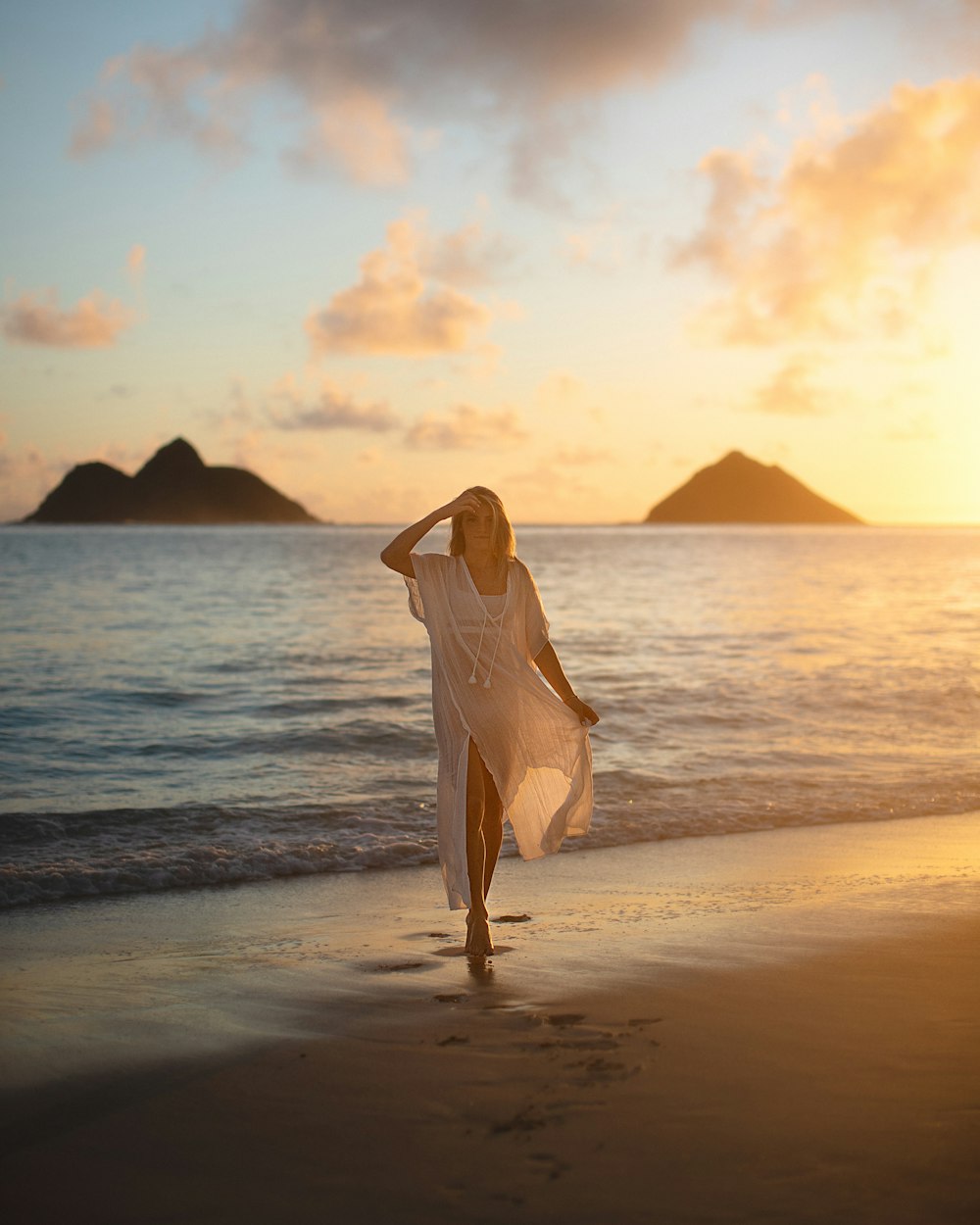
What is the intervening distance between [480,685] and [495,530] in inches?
29.5

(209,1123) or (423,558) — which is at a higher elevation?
(423,558)

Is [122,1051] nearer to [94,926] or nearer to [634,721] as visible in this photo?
[94,926]

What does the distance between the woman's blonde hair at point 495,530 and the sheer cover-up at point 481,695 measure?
8 cm

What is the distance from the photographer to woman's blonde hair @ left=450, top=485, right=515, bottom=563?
17.8ft

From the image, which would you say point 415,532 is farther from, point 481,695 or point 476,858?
point 476,858

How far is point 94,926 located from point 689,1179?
13.4ft

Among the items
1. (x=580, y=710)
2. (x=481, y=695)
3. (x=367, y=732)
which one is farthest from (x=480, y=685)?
(x=367, y=732)

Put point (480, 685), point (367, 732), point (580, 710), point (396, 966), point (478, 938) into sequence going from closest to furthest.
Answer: point (396, 966), point (478, 938), point (480, 685), point (580, 710), point (367, 732)

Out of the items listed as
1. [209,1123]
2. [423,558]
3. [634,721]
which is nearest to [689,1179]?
[209,1123]

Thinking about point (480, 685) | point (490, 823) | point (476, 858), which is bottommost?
point (476, 858)

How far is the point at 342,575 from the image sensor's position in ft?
189

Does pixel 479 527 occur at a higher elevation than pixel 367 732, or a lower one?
higher

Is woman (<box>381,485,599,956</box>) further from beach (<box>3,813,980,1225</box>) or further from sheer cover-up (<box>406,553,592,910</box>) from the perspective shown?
beach (<box>3,813,980,1225</box>)

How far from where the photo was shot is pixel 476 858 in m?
5.49
